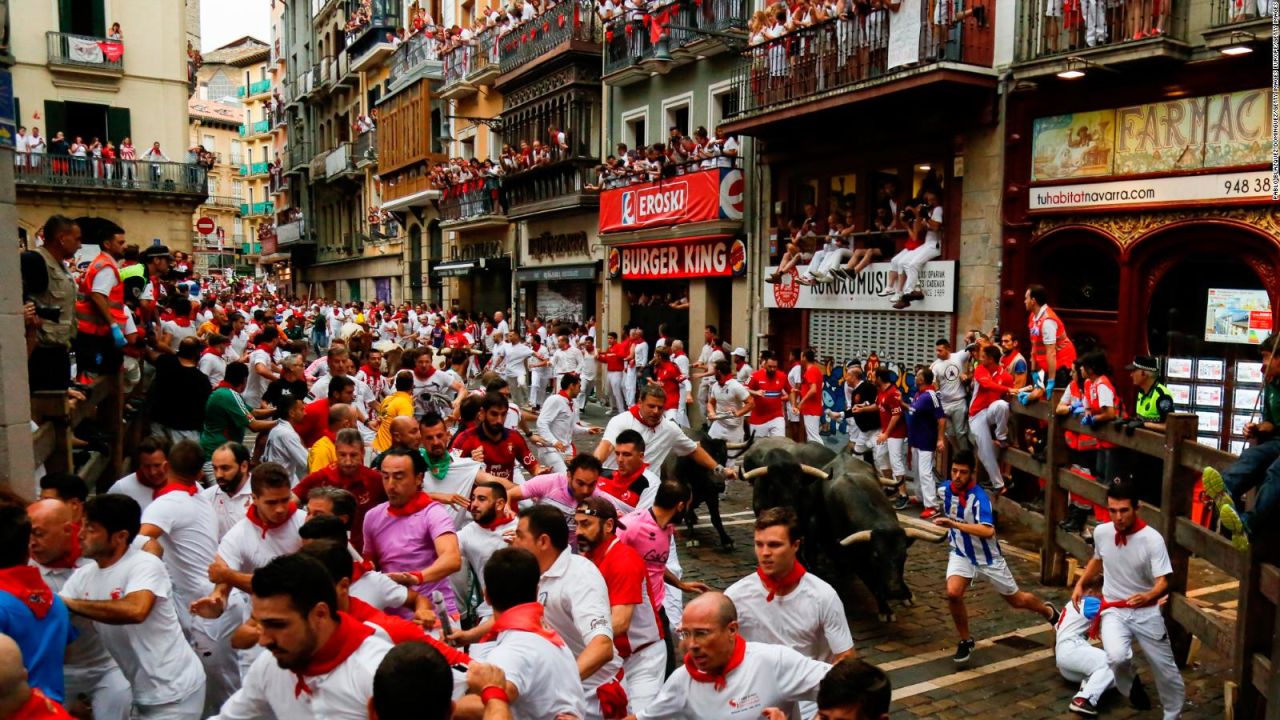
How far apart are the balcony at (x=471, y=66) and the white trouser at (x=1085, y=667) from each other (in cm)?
2822

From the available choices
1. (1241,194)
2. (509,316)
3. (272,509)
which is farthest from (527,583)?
(509,316)

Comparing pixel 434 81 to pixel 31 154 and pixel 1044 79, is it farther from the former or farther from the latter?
pixel 1044 79

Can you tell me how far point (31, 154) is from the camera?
3092 centimetres

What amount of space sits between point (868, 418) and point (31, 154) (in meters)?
29.2

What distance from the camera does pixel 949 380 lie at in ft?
45.1

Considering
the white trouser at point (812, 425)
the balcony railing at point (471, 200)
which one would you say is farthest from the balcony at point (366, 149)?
the white trouser at point (812, 425)

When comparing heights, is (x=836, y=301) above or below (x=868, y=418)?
above

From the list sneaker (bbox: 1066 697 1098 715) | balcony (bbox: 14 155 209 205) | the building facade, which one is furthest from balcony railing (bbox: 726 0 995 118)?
the building facade

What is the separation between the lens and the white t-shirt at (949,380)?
13.7m

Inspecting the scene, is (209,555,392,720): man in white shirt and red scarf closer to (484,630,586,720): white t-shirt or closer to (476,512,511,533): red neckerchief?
(484,630,586,720): white t-shirt

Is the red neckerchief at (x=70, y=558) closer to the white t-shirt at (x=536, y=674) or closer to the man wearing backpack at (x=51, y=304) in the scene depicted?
the white t-shirt at (x=536, y=674)

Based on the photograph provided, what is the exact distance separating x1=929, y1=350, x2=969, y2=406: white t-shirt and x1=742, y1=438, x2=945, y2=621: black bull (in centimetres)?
400

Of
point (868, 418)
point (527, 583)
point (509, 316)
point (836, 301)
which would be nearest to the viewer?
point (527, 583)

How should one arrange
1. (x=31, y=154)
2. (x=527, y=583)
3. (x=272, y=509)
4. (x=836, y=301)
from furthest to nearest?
(x=31, y=154)
(x=836, y=301)
(x=272, y=509)
(x=527, y=583)
